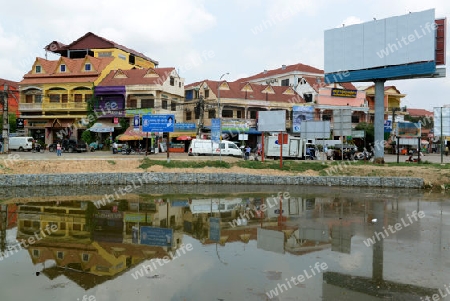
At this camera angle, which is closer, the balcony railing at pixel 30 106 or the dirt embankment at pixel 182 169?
the dirt embankment at pixel 182 169

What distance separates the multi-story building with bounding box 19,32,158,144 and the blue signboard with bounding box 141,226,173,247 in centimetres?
3820

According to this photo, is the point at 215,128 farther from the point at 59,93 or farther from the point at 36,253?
the point at 59,93

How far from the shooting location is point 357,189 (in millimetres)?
24469

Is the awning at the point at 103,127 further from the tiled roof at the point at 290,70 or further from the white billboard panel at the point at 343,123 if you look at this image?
the tiled roof at the point at 290,70

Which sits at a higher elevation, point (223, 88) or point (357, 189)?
point (223, 88)

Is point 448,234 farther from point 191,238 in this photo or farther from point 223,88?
point 223,88

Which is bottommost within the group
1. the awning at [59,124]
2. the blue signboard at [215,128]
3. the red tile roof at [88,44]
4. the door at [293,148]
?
the door at [293,148]

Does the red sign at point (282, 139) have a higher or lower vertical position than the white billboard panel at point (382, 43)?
lower

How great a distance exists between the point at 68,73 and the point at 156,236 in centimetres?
4281

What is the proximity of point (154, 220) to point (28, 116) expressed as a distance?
41874mm

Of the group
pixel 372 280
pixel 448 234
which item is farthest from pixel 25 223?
pixel 448 234

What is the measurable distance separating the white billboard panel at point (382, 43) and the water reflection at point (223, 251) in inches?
573

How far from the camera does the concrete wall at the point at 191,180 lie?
81.7ft

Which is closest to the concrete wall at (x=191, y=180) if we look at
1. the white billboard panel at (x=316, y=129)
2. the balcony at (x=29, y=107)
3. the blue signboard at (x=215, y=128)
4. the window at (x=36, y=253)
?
the blue signboard at (x=215, y=128)
